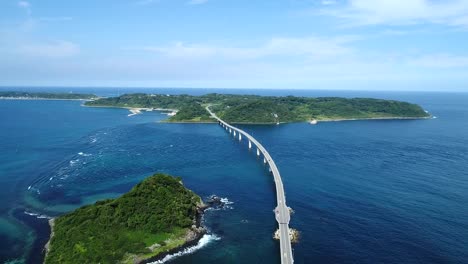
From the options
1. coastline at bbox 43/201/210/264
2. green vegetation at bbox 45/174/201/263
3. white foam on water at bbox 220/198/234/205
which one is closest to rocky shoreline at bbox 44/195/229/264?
coastline at bbox 43/201/210/264

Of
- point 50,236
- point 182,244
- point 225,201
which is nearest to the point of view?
point 182,244

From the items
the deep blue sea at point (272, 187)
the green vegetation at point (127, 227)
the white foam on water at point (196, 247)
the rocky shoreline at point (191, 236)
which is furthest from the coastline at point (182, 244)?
the deep blue sea at point (272, 187)

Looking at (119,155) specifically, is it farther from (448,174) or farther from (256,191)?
(448,174)

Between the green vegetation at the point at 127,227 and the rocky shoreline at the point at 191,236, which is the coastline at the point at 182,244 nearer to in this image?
the rocky shoreline at the point at 191,236

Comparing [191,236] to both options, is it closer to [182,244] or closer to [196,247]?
[182,244]

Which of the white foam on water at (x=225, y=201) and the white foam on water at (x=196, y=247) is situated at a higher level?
the white foam on water at (x=225, y=201)

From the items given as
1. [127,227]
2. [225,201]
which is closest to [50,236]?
[127,227]
